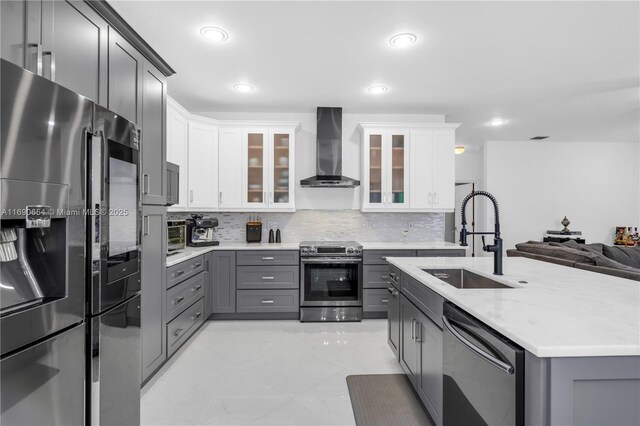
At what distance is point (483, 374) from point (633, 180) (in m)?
7.64

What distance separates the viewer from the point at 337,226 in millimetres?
4336

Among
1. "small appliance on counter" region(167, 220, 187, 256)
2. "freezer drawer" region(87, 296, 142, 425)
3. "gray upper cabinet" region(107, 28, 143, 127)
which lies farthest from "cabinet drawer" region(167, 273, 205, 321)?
"gray upper cabinet" region(107, 28, 143, 127)

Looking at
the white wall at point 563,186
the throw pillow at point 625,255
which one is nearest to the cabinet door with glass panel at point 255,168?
the white wall at point 563,186

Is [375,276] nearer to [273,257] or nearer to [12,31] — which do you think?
[273,257]

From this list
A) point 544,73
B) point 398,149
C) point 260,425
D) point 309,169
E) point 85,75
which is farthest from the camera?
point 309,169

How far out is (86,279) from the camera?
3.75 ft

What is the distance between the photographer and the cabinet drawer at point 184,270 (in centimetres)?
261

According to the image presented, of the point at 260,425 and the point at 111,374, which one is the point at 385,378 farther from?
the point at 111,374

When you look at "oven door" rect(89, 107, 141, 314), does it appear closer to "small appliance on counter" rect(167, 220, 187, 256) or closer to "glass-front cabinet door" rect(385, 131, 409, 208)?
"small appliance on counter" rect(167, 220, 187, 256)

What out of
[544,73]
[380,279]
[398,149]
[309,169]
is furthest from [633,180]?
[309,169]

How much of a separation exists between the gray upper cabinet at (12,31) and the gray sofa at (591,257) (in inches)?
172

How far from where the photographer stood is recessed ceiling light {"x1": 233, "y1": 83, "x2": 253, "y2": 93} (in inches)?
131

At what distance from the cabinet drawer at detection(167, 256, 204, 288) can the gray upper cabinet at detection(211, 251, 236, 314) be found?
282mm

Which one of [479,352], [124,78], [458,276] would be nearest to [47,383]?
[479,352]
